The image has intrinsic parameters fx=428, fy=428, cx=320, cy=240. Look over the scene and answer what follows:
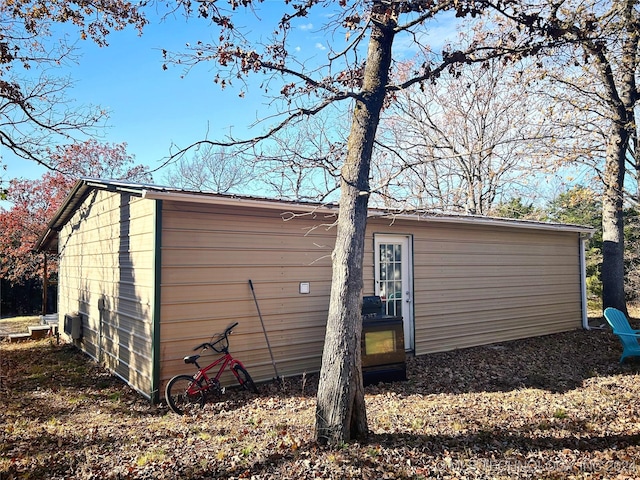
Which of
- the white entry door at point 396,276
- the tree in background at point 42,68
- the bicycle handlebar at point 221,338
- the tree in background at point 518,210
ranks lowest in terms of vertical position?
the bicycle handlebar at point 221,338

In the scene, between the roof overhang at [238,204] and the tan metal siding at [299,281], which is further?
the tan metal siding at [299,281]

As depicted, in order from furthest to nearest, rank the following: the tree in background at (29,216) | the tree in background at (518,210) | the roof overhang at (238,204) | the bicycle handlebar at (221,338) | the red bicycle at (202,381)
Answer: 1. the tree in background at (518,210)
2. the tree in background at (29,216)
3. the bicycle handlebar at (221,338)
4. the roof overhang at (238,204)
5. the red bicycle at (202,381)

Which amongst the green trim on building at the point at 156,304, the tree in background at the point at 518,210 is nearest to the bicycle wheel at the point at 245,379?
the green trim on building at the point at 156,304

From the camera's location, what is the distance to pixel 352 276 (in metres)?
3.64

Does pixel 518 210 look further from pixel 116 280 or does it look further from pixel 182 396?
pixel 182 396

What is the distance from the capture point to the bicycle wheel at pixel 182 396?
4651mm

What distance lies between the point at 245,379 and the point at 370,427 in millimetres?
2013

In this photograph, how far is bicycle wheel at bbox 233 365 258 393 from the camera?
17.2 ft

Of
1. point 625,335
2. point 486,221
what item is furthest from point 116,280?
point 625,335

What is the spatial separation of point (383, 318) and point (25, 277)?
1596cm

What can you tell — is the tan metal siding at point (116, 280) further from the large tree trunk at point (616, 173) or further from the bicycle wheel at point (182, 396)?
the large tree trunk at point (616, 173)

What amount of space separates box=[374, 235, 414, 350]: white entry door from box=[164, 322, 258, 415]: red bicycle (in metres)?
2.65

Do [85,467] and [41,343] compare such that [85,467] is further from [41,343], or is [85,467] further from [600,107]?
[600,107]

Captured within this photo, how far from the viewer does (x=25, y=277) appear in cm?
1622
